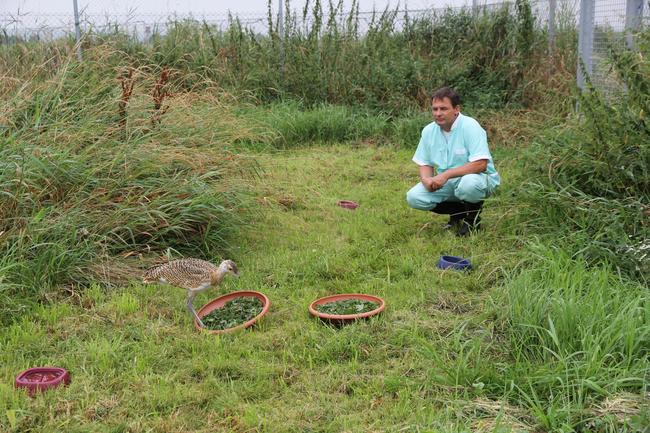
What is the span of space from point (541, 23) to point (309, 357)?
7.50 m

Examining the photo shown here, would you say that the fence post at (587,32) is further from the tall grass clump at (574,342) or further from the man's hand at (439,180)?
the tall grass clump at (574,342)

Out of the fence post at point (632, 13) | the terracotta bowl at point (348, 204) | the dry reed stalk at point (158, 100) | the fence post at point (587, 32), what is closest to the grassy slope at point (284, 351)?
the terracotta bowl at point (348, 204)

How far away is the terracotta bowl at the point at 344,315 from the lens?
3.58m

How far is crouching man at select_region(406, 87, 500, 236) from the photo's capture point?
16.3 ft

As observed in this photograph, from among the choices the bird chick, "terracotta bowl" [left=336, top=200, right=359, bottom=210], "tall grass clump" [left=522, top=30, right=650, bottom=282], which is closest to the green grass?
the bird chick

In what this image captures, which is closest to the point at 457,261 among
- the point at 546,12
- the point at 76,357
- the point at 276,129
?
the point at 76,357

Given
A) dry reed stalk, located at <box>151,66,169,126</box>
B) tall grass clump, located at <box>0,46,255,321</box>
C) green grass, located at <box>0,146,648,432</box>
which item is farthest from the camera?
dry reed stalk, located at <box>151,66,169,126</box>

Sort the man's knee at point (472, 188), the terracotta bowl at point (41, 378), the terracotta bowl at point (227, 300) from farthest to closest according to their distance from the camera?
1. the man's knee at point (472, 188)
2. the terracotta bowl at point (227, 300)
3. the terracotta bowl at point (41, 378)

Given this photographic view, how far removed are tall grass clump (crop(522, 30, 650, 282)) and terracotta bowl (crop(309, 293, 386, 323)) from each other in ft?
3.89

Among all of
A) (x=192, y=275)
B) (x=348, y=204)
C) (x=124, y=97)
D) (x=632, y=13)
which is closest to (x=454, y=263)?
(x=192, y=275)

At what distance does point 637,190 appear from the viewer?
413 cm

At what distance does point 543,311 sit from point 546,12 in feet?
23.6

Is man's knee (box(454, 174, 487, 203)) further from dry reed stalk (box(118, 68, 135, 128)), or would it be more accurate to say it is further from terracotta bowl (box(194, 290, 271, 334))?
dry reed stalk (box(118, 68, 135, 128))

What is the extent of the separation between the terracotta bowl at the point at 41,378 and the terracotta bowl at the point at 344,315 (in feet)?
4.31
